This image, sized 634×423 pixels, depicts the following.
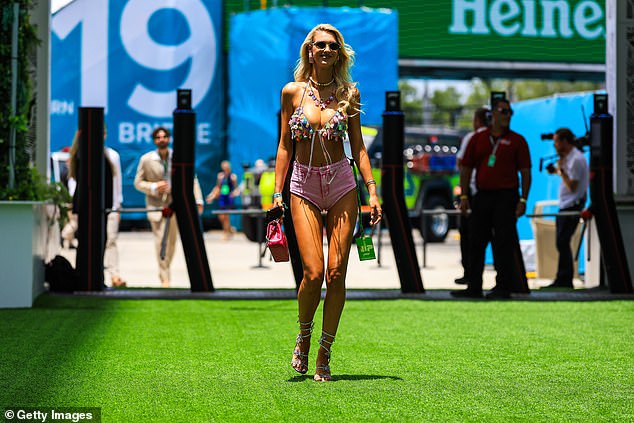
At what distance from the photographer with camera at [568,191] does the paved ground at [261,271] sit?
79 cm

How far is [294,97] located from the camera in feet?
22.3

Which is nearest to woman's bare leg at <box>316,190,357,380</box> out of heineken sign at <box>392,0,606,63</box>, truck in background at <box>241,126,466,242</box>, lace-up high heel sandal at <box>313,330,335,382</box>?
lace-up high heel sandal at <box>313,330,335,382</box>

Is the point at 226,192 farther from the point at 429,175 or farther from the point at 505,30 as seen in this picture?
the point at 505,30

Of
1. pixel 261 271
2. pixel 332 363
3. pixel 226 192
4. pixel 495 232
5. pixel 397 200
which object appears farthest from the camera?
pixel 226 192

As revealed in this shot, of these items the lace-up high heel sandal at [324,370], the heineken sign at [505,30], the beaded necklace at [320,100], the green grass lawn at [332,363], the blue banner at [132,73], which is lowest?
the green grass lawn at [332,363]

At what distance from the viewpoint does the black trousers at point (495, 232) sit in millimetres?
11844

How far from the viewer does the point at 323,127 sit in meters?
6.71

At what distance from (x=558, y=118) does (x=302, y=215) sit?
1121 centimetres

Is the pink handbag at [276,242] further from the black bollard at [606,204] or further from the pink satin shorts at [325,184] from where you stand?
the black bollard at [606,204]

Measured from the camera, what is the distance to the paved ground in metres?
14.9

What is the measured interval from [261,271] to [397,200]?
5.52 m

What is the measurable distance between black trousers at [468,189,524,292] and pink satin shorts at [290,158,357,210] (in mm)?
5338

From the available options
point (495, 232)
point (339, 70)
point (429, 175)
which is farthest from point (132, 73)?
point (339, 70)

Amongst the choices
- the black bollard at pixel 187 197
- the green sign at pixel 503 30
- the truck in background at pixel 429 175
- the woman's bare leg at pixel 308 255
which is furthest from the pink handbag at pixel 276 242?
the green sign at pixel 503 30
